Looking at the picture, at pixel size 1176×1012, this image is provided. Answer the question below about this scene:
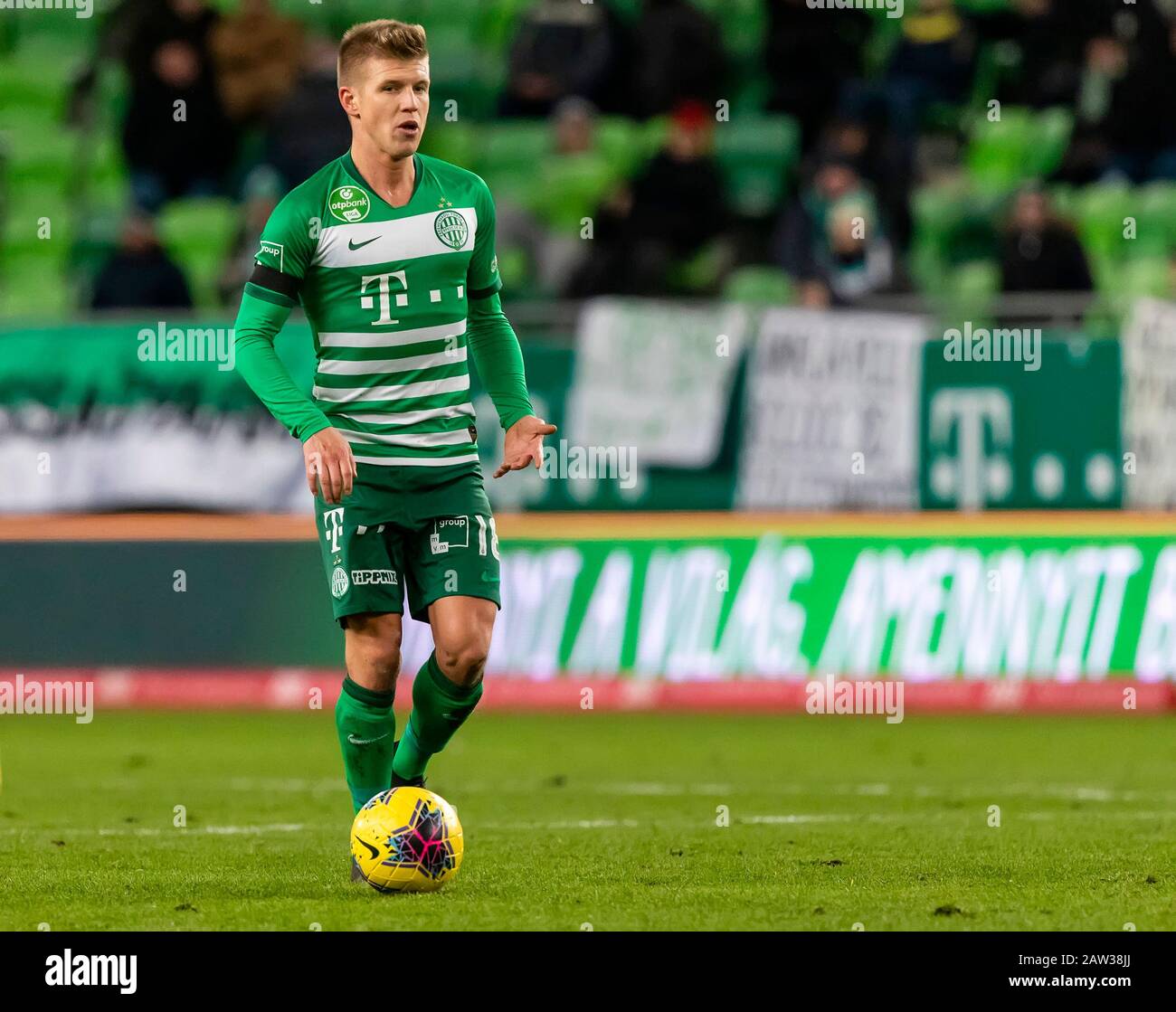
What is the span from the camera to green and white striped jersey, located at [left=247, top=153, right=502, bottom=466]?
6477mm

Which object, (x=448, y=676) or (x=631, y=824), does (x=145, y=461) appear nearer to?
(x=631, y=824)

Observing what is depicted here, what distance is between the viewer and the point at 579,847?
24.8ft

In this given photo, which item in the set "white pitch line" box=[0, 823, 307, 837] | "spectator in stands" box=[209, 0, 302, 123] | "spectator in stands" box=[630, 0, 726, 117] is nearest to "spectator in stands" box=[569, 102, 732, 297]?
"spectator in stands" box=[630, 0, 726, 117]

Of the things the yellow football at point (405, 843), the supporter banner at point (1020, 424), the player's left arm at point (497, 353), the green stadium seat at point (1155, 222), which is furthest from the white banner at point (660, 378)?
the yellow football at point (405, 843)

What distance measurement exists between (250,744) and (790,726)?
310 cm

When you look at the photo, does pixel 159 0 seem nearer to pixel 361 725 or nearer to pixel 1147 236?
pixel 1147 236

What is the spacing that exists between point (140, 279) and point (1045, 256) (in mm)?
6039

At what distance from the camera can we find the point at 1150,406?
13.3 m

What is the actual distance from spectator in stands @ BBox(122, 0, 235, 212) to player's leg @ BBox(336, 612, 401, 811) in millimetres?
10902

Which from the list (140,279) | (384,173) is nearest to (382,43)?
(384,173)

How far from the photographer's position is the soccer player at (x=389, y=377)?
6.43 meters

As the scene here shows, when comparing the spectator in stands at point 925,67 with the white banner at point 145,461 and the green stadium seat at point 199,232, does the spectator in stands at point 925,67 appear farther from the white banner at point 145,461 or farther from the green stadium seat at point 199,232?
the white banner at point 145,461

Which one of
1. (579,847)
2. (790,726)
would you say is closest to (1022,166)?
(790,726)
